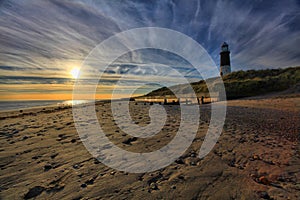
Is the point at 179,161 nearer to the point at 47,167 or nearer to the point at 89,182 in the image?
the point at 89,182

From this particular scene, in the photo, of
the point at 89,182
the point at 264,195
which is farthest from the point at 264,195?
the point at 89,182

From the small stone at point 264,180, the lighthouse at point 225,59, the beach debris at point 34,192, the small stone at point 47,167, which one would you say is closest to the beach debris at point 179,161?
the small stone at point 264,180

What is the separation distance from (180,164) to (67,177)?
2.15m

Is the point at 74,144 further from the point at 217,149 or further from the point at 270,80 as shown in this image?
the point at 270,80

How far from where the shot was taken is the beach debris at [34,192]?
6.97 feet

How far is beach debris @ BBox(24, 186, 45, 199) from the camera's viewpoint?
6.97 ft

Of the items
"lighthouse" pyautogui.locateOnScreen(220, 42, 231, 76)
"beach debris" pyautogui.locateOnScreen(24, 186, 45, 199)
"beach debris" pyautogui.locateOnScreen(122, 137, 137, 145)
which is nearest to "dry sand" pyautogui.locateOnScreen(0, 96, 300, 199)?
"beach debris" pyautogui.locateOnScreen(24, 186, 45, 199)

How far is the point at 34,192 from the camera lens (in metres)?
2.21

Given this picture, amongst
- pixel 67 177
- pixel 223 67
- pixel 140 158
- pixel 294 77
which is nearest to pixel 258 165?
pixel 140 158

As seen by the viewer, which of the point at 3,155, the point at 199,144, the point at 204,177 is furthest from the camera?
the point at 199,144

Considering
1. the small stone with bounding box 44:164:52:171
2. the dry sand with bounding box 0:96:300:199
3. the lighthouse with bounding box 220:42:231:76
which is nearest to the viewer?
the dry sand with bounding box 0:96:300:199

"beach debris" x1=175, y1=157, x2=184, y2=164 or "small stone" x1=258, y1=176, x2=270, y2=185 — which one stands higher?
"beach debris" x1=175, y1=157, x2=184, y2=164

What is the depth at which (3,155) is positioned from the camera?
3525 mm

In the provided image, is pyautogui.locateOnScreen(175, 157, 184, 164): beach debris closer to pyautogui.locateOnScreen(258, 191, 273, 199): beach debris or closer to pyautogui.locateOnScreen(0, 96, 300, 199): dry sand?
pyautogui.locateOnScreen(0, 96, 300, 199): dry sand
